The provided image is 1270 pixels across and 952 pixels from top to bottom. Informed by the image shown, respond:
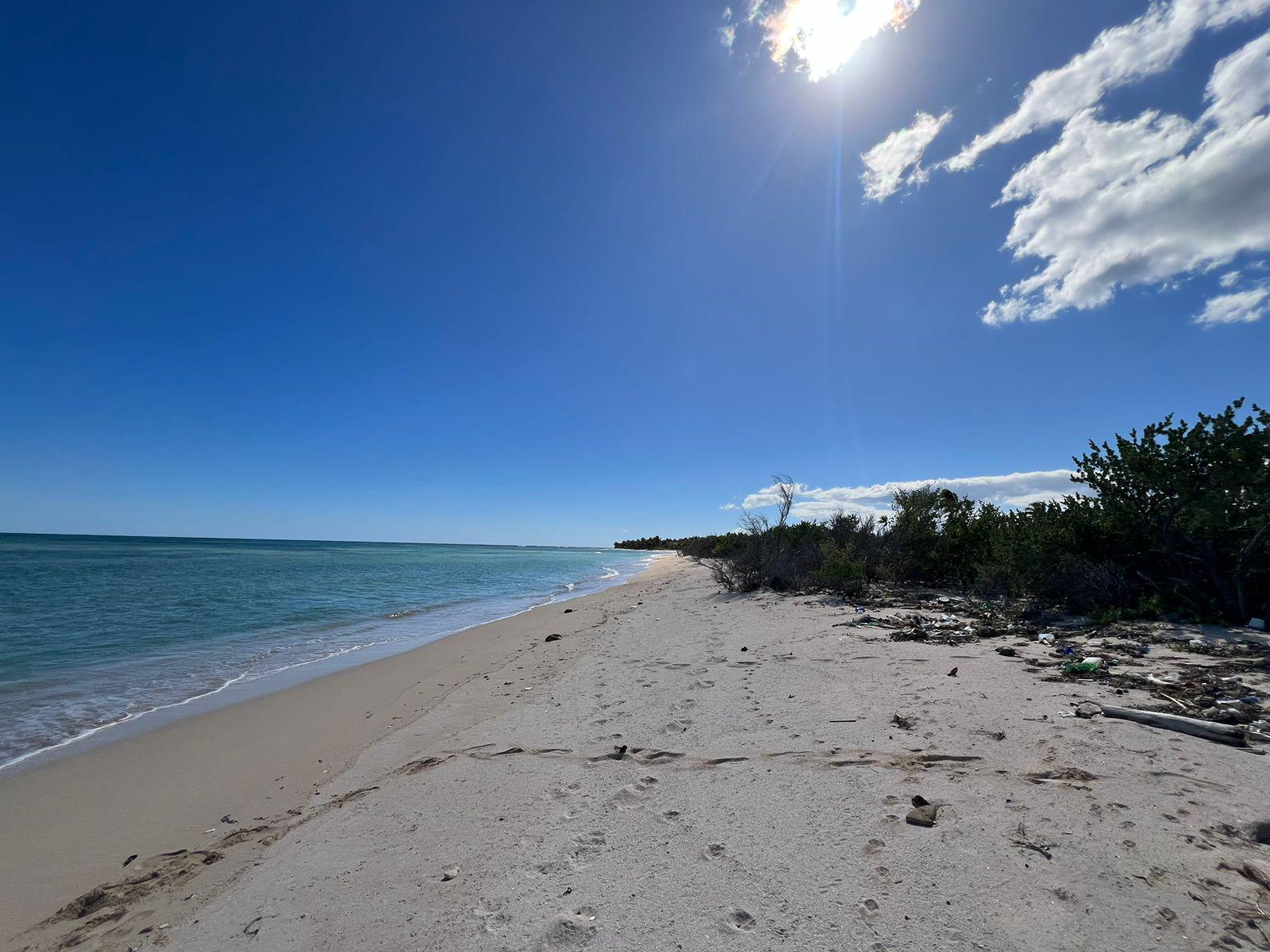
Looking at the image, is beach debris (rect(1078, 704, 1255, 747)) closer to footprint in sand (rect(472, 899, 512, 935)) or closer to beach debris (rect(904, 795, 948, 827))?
beach debris (rect(904, 795, 948, 827))

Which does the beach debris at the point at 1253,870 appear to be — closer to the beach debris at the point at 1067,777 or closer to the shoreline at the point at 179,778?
the beach debris at the point at 1067,777

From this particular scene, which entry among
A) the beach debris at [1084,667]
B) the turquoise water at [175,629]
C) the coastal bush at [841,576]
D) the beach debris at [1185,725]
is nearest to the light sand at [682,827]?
the beach debris at [1185,725]

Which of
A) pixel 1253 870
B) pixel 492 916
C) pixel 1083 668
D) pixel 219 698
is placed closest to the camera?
pixel 1253 870

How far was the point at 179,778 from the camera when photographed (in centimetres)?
519

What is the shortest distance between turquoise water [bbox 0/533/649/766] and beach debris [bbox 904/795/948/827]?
861 cm

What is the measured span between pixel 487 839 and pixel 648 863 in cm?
108

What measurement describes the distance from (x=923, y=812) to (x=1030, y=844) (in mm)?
488

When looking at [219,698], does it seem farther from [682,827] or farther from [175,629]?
[682,827]

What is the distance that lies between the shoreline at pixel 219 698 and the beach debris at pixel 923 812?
814 centimetres

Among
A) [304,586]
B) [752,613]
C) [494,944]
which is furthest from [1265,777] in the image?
[304,586]

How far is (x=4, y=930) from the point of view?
317 centimetres

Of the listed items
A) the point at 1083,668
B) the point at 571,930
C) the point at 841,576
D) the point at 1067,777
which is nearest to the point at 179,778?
the point at 571,930

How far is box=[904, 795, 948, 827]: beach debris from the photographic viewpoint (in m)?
2.94

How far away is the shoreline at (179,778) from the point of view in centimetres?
386
